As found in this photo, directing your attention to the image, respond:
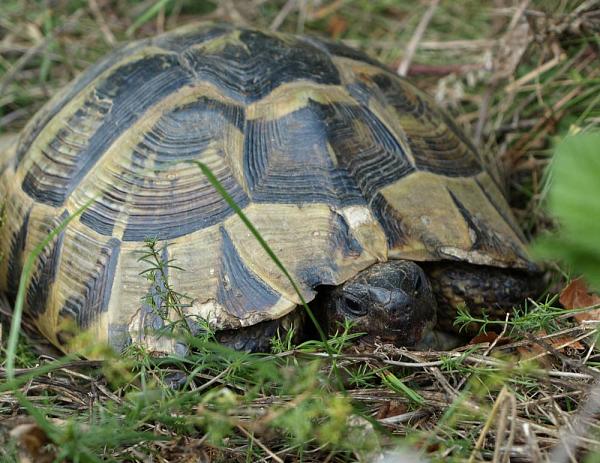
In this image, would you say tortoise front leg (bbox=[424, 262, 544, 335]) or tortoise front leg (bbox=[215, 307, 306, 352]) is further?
tortoise front leg (bbox=[424, 262, 544, 335])

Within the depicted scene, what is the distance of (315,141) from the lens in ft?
8.54

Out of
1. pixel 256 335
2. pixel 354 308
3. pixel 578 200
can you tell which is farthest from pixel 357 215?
pixel 578 200

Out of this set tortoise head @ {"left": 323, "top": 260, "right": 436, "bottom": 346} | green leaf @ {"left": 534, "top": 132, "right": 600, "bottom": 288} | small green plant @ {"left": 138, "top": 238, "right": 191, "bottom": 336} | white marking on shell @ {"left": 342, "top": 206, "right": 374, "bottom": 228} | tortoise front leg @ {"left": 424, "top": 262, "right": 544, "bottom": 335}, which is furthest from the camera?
tortoise front leg @ {"left": 424, "top": 262, "right": 544, "bottom": 335}

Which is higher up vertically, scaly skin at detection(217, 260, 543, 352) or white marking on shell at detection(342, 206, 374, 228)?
white marking on shell at detection(342, 206, 374, 228)

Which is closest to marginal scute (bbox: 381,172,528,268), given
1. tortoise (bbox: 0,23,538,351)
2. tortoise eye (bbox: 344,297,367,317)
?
tortoise (bbox: 0,23,538,351)

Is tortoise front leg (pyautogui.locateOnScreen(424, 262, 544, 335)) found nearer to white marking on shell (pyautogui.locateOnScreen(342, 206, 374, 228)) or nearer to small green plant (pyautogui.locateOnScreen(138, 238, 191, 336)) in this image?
white marking on shell (pyautogui.locateOnScreen(342, 206, 374, 228))

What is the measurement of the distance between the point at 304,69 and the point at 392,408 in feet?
4.58

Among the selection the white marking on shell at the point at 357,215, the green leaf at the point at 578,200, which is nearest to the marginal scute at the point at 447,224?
the white marking on shell at the point at 357,215

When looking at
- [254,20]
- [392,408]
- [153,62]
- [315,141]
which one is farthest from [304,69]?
[254,20]

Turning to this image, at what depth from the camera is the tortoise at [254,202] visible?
7.81 ft

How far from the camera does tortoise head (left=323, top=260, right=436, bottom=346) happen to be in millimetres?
2328

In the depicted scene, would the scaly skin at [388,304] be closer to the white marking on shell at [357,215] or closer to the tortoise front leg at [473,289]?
the tortoise front leg at [473,289]

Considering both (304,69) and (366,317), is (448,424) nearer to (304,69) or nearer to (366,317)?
(366,317)

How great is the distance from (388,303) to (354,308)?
0.13 m
